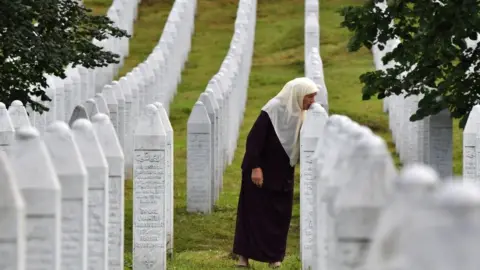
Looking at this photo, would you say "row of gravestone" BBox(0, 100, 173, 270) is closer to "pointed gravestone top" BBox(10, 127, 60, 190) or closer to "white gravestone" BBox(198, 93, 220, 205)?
"pointed gravestone top" BBox(10, 127, 60, 190)

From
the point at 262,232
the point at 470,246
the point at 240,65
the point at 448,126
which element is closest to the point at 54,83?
the point at 448,126

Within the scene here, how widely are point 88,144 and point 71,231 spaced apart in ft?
2.70

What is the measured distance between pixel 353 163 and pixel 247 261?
7919mm

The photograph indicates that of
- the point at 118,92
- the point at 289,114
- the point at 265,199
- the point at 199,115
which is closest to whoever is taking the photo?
the point at 289,114

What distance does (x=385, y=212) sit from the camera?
4.42m

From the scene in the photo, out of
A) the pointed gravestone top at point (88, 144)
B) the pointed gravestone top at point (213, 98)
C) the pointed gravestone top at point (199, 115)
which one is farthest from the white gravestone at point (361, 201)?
the pointed gravestone top at point (213, 98)

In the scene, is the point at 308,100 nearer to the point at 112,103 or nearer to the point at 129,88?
the point at 112,103

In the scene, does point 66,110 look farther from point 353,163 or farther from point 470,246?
point 470,246

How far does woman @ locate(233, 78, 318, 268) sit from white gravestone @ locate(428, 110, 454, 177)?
473 cm

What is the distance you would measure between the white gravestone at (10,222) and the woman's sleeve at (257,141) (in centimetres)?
744

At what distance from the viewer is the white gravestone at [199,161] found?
1641 centimetres

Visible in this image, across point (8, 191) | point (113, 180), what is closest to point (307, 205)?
point (113, 180)

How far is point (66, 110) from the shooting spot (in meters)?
19.0

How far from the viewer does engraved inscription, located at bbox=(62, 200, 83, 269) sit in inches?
234
